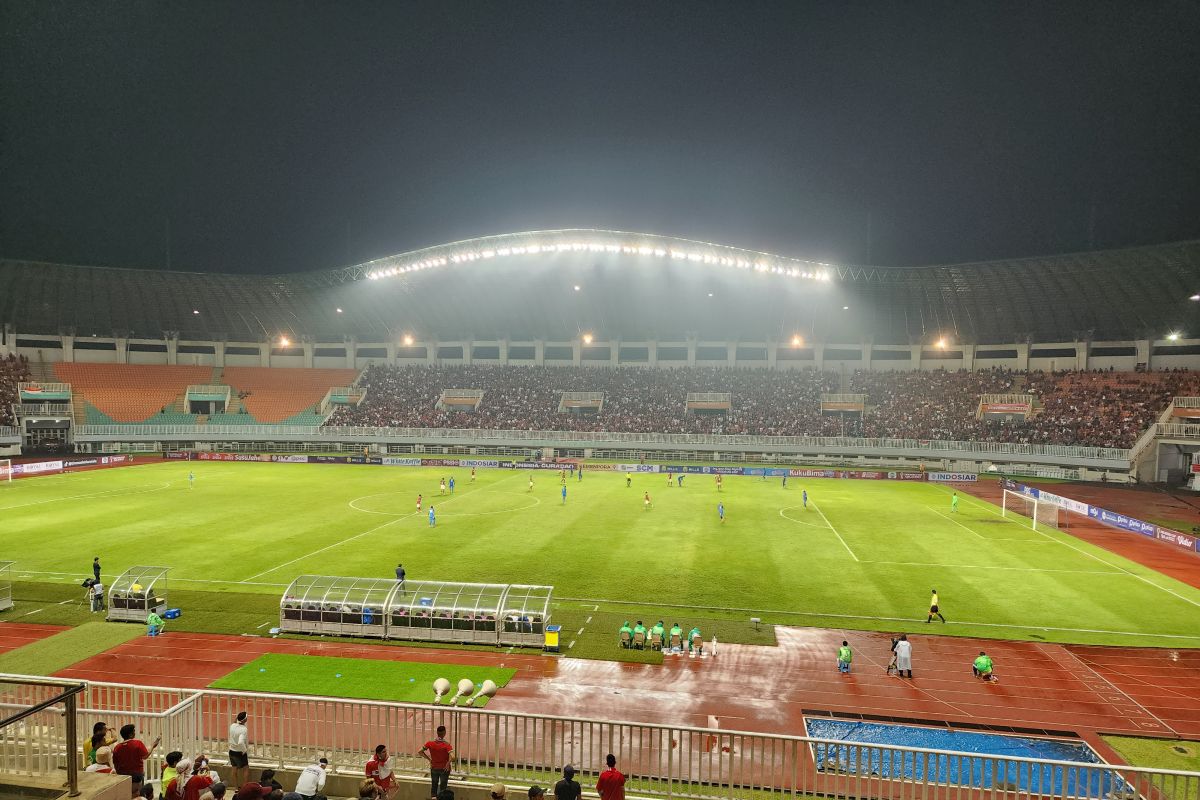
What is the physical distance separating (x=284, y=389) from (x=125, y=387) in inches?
635

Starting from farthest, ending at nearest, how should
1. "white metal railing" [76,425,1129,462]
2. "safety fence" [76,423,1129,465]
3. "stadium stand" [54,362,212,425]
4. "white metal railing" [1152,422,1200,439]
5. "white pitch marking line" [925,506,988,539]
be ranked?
"stadium stand" [54,362,212,425] → "white metal railing" [76,425,1129,462] → "safety fence" [76,423,1129,465] → "white metal railing" [1152,422,1200,439] → "white pitch marking line" [925,506,988,539]

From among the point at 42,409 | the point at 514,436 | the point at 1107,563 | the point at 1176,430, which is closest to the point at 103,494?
the point at 42,409

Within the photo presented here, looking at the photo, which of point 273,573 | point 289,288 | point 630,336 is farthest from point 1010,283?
point 289,288

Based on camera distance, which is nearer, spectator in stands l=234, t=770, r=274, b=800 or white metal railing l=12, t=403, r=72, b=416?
spectator in stands l=234, t=770, r=274, b=800

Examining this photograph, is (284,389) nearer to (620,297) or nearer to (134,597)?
(620,297)

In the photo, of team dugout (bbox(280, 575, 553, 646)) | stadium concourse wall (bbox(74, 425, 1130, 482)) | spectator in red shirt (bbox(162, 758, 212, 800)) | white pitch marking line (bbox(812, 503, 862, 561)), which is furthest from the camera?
stadium concourse wall (bbox(74, 425, 1130, 482))

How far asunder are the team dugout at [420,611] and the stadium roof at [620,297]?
49.8 meters

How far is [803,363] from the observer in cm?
7962

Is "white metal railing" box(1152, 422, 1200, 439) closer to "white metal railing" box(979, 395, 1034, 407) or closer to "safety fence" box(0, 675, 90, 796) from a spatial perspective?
"white metal railing" box(979, 395, 1034, 407)

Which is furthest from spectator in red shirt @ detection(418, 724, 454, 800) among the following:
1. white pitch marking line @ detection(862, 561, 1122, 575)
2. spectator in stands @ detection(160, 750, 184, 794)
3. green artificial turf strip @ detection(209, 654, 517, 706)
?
white pitch marking line @ detection(862, 561, 1122, 575)

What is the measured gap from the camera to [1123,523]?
1398 inches

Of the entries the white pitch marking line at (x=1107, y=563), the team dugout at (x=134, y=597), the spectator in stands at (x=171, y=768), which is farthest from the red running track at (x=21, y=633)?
Answer: the white pitch marking line at (x=1107, y=563)

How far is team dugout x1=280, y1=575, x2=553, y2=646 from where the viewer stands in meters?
19.8

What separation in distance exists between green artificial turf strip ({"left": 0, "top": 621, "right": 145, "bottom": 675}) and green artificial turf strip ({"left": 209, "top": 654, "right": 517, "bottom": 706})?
4761mm
